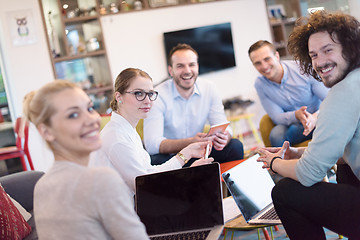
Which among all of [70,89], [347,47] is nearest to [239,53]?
[347,47]

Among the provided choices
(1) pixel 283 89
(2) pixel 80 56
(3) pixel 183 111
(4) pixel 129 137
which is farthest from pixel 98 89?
(4) pixel 129 137

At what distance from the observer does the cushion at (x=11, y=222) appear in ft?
7.11

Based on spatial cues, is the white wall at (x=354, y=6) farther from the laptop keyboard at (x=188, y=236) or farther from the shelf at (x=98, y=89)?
the laptop keyboard at (x=188, y=236)

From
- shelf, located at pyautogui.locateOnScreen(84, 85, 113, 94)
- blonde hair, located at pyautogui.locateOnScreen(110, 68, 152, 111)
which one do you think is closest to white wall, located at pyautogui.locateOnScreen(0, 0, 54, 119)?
shelf, located at pyautogui.locateOnScreen(84, 85, 113, 94)

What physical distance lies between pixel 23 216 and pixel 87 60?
12.9 ft

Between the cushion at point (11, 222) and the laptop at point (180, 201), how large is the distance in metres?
0.76

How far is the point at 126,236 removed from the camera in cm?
119

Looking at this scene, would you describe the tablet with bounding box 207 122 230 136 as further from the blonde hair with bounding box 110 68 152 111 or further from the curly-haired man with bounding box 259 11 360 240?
the curly-haired man with bounding box 259 11 360 240

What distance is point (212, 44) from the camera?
22.4 ft

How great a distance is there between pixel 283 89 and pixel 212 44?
10.5 feet

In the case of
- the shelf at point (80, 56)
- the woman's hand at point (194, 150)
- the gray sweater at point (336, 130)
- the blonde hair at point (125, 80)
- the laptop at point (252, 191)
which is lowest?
the laptop at point (252, 191)

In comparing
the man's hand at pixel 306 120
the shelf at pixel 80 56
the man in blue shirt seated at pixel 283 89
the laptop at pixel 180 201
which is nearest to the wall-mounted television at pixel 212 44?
the shelf at pixel 80 56

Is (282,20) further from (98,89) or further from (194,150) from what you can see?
(194,150)

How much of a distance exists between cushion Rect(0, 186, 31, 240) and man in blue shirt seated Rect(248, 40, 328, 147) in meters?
1.96
